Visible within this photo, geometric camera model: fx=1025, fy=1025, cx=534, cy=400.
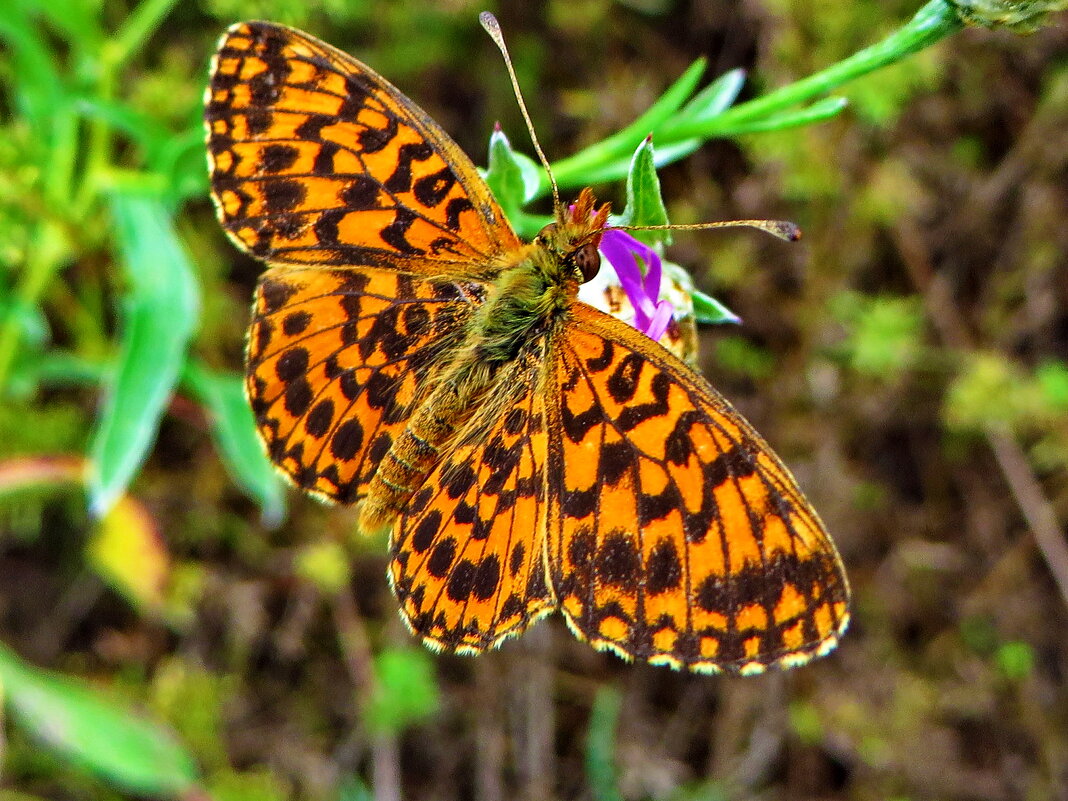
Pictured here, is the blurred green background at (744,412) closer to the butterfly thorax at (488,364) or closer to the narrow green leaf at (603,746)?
the narrow green leaf at (603,746)

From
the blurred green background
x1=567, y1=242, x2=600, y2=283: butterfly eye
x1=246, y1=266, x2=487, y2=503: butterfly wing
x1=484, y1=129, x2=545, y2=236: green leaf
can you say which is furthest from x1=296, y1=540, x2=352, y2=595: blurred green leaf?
x1=567, y1=242, x2=600, y2=283: butterfly eye

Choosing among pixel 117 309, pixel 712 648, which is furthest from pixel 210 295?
pixel 712 648

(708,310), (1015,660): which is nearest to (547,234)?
(708,310)

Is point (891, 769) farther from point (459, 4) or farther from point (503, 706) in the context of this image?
point (459, 4)

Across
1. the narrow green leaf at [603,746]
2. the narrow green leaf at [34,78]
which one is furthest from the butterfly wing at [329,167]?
the narrow green leaf at [603,746]

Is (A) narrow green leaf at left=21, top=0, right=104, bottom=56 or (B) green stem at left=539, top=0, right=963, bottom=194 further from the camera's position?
(A) narrow green leaf at left=21, top=0, right=104, bottom=56

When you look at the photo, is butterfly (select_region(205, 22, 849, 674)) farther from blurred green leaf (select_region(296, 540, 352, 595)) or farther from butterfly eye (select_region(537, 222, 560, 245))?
blurred green leaf (select_region(296, 540, 352, 595))
